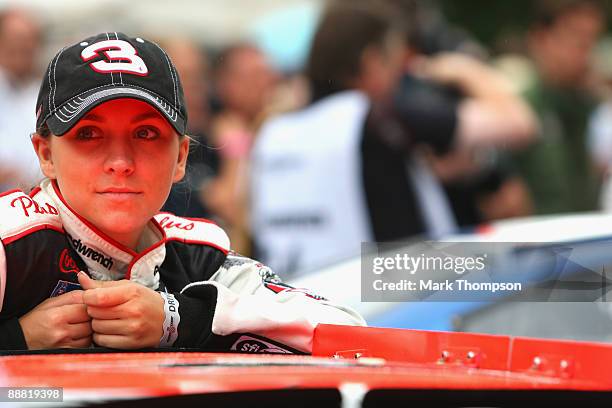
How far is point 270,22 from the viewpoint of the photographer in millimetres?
8680

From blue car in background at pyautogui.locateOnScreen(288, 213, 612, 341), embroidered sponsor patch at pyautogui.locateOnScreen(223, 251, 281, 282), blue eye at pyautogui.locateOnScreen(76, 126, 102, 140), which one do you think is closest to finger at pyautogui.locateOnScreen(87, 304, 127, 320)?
blue eye at pyautogui.locateOnScreen(76, 126, 102, 140)

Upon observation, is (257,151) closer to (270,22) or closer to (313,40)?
(313,40)

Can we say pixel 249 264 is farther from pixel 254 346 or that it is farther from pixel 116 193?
pixel 116 193

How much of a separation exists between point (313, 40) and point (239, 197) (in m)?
1.26

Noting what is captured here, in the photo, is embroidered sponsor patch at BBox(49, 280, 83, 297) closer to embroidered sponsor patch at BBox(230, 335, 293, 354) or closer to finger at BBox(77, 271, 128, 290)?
finger at BBox(77, 271, 128, 290)

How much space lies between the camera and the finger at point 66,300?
223cm

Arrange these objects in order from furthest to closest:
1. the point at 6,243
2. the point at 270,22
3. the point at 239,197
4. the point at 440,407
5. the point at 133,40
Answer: the point at 270,22 → the point at 239,197 → the point at 133,40 → the point at 6,243 → the point at 440,407

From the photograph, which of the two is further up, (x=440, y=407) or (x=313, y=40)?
(x=313, y=40)

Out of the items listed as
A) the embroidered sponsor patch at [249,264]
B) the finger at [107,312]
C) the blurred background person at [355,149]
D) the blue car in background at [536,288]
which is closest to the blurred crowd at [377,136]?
the blurred background person at [355,149]

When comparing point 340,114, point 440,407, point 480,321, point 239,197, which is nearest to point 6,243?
point 440,407

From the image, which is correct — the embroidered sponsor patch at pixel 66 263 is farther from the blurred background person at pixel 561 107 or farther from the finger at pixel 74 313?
the blurred background person at pixel 561 107

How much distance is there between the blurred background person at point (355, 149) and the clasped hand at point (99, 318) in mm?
3169

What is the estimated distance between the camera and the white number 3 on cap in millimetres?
2295

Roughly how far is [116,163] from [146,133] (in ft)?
0.38
